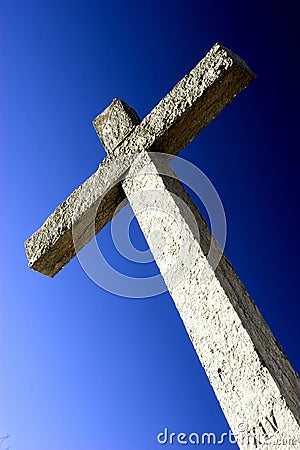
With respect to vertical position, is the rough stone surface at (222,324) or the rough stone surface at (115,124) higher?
the rough stone surface at (115,124)

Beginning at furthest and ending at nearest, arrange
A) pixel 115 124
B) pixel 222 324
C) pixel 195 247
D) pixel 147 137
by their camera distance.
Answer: pixel 115 124 < pixel 147 137 < pixel 195 247 < pixel 222 324

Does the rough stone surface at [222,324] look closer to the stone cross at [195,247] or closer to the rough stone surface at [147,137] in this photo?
the stone cross at [195,247]

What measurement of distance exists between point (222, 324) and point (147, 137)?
1311 mm

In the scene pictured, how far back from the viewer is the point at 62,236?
127 inches

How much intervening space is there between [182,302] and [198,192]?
0.88 metres

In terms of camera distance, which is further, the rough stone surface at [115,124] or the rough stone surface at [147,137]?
the rough stone surface at [115,124]

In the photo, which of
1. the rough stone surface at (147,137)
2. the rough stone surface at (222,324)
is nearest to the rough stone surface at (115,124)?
the rough stone surface at (147,137)

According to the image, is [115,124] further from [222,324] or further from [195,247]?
[222,324]

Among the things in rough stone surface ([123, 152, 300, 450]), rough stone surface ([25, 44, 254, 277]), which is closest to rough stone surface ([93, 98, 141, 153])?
rough stone surface ([25, 44, 254, 277])

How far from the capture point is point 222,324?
7.48 ft

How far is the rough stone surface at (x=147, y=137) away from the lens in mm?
2938

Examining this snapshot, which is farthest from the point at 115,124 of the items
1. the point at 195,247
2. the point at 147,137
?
the point at 195,247

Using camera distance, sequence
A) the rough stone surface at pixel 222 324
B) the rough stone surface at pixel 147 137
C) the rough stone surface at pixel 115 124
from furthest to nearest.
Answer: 1. the rough stone surface at pixel 115 124
2. the rough stone surface at pixel 147 137
3. the rough stone surface at pixel 222 324

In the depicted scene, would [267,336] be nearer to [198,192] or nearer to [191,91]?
[198,192]
